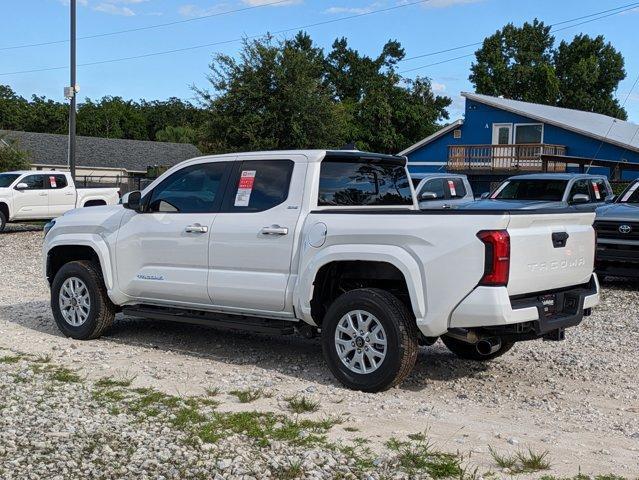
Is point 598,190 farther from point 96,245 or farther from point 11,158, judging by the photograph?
point 11,158

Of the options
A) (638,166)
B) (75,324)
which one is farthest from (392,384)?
(638,166)

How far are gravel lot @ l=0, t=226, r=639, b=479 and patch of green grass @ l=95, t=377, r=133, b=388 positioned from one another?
0.04 meters

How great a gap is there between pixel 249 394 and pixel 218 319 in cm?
139

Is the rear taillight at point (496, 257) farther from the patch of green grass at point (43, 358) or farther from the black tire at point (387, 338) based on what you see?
the patch of green grass at point (43, 358)

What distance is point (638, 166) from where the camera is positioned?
75.7ft

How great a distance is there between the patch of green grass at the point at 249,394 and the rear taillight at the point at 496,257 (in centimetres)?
194

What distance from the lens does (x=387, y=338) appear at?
629 centimetres

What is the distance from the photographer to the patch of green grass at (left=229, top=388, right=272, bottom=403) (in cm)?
615

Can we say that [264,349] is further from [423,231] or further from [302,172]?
[423,231]

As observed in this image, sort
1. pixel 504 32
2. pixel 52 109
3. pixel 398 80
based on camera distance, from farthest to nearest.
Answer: pixel 52 109, pixel 504 32, pixel 398 80

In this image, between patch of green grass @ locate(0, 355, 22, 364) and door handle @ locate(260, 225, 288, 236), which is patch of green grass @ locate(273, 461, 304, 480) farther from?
patch of green grass @ locate(0, 355, 22, 364)

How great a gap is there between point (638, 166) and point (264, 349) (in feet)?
59.3

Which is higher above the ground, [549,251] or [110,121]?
[110,121]

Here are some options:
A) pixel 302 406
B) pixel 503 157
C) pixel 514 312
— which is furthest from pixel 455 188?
pixel 503 157
